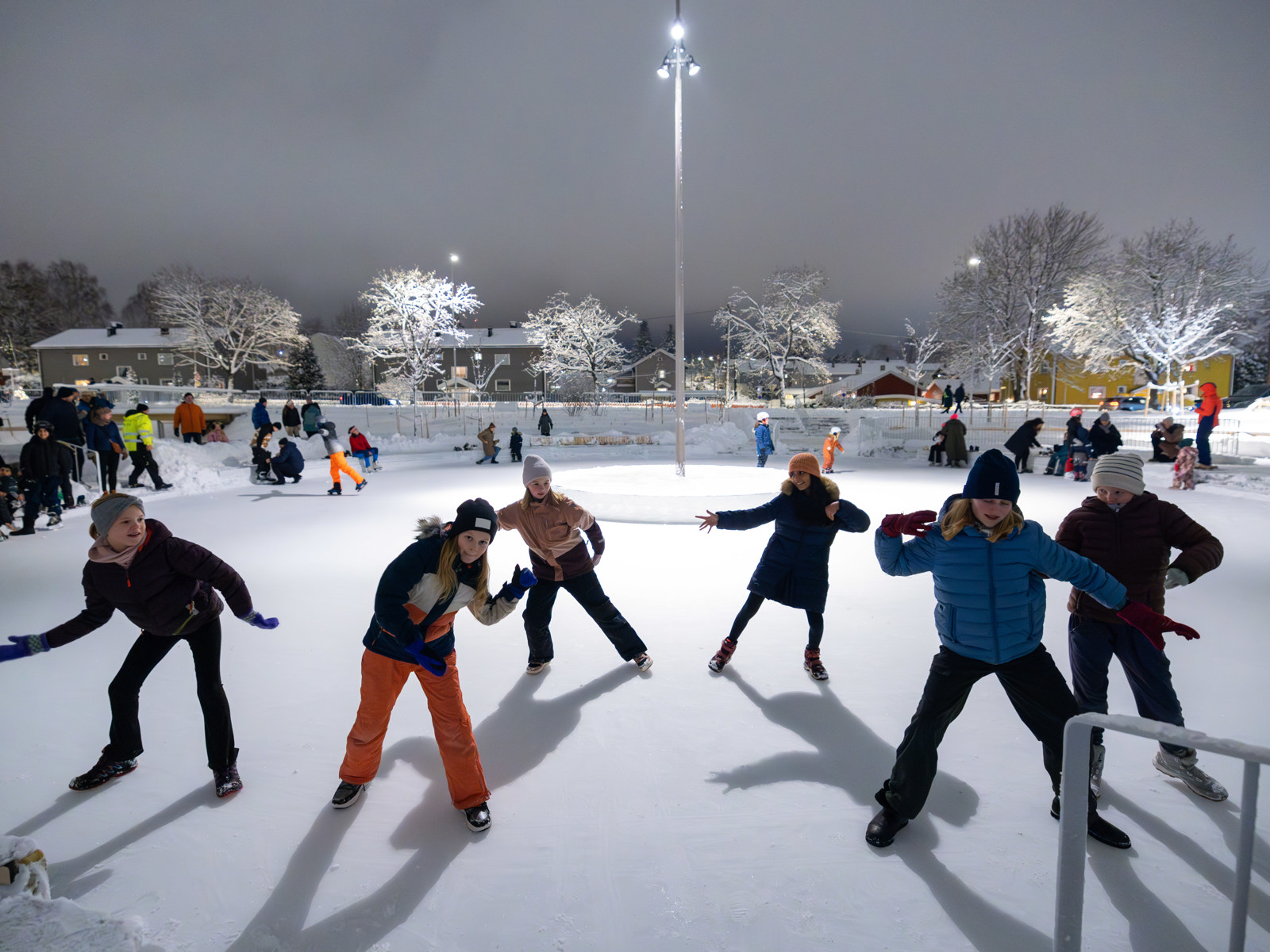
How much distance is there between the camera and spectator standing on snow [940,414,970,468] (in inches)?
638

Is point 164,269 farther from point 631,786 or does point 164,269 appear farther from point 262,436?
point 631,786

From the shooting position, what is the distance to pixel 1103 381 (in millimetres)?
40625

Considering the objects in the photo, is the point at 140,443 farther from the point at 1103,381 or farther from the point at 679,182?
the point at 1103,381

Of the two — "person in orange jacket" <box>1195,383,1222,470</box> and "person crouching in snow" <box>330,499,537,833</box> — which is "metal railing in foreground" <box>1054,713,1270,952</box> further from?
"person in orange jacket" <box>1195,383,1222,470</box>

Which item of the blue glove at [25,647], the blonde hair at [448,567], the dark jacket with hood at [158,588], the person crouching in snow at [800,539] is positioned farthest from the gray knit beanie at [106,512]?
Answer: the person crouching in snow at [800,539]

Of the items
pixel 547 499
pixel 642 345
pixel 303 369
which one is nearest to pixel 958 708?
pixel 547 499

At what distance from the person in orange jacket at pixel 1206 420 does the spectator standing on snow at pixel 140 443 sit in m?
19.8

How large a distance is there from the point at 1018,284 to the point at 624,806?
35070mm

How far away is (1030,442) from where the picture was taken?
13633 mm

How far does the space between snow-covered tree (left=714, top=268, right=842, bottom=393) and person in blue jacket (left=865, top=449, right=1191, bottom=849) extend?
32.4m

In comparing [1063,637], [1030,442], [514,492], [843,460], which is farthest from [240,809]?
[843,460]

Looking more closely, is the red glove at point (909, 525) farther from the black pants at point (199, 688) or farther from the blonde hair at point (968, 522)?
the black pants at point (199, 688)

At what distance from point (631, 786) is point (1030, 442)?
14.0 m

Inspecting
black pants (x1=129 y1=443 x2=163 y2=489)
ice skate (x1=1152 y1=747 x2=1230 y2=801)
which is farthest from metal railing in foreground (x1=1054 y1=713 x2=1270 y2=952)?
black pants (x1=129 y1=443 x2=163 y2=489)
